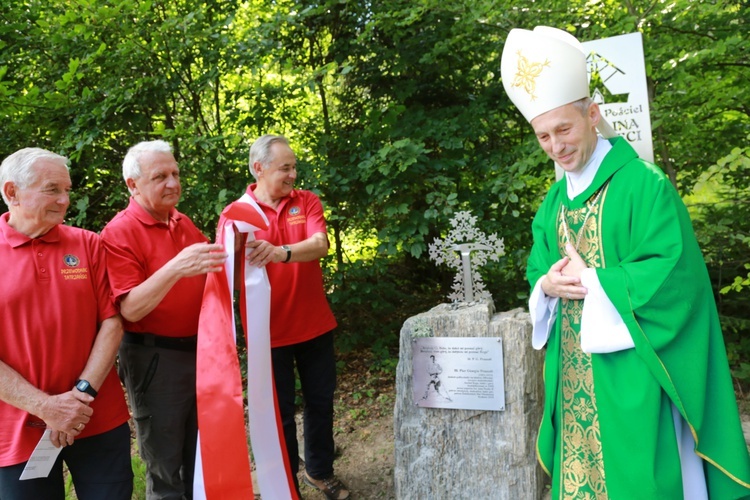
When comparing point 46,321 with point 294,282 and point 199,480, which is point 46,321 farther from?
point 294,282

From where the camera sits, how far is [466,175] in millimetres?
5355

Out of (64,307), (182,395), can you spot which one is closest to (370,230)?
(182,395)

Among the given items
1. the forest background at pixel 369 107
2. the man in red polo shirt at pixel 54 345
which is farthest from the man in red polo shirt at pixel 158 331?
the forest background at pixel 369 107

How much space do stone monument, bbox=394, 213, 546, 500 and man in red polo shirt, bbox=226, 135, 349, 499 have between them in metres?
0.49

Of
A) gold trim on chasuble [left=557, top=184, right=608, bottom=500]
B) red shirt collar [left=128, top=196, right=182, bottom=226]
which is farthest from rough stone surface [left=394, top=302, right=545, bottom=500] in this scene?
red shirt collar [left=128, top=196, right=182, bottom=226]

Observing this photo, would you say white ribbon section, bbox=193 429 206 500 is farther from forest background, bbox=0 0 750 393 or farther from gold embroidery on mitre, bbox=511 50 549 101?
forest background, bbox=0 0 750 393

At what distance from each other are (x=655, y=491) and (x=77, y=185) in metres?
5.29

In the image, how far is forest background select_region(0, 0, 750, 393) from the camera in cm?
426

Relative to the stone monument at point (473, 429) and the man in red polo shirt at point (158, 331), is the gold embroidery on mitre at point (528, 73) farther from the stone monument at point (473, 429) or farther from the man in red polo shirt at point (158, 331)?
the man in red polo shirt at point (158, 331)

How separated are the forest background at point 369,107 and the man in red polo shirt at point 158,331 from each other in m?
1.88

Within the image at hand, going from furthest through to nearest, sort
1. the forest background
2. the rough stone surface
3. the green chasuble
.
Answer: the forest background < the rough stone surface < the green chasuble

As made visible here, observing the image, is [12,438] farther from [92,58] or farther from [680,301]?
[92,58]

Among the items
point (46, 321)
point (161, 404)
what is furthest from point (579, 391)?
point (46, 321)

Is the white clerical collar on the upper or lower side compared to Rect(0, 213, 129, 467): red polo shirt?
upper
